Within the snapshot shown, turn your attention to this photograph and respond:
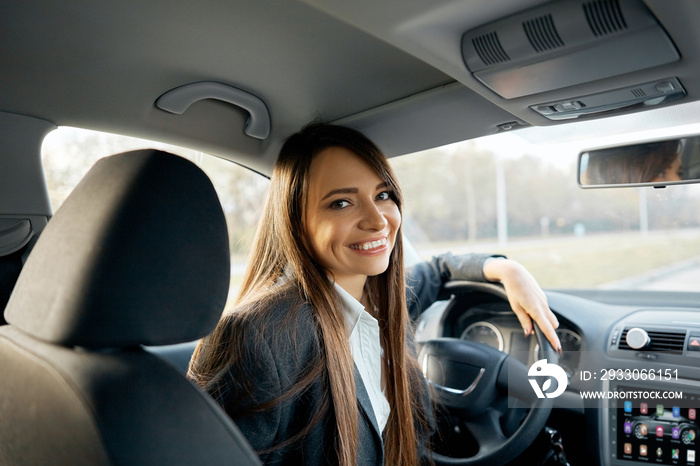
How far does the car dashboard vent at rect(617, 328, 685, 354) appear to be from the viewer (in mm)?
2271

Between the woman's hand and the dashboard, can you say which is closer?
the dashboard

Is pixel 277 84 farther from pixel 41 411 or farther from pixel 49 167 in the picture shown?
pixel 41 411

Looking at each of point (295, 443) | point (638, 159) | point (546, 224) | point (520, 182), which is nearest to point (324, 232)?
point (295, 443)

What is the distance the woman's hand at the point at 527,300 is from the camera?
2.39m

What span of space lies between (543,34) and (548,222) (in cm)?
784

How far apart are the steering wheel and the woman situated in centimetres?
16

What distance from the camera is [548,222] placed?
885cm

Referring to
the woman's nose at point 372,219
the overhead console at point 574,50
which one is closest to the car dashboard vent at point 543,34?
the overhead console at point 574,50

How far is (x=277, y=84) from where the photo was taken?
2221 millimetres

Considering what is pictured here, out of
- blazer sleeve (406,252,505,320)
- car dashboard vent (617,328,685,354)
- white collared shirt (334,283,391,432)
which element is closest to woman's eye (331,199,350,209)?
white collared shirt (334,283,391,432)

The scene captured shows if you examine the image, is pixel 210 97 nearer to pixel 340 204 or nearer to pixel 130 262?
pixel 340 204

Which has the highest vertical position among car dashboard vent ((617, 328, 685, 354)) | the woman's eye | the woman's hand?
the woman's eye

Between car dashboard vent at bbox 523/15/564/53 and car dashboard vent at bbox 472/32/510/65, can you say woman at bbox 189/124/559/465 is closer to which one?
car dashboard vent at bbox 472/32/510/65

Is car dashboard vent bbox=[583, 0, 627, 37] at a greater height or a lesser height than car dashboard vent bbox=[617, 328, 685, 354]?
greater
